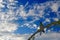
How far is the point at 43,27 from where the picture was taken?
17.9m

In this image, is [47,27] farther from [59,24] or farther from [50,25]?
[59,24]

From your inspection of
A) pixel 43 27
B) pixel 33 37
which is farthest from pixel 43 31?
pixel 33 37

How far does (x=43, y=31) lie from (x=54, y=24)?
5.38ft

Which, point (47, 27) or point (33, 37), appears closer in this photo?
point (47, 27)

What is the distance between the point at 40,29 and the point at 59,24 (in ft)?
8.28

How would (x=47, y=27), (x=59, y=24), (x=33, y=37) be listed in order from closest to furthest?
(x=59, y=24) → (x=47, y=27) → (x=33, y=37)

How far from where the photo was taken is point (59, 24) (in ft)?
55.3

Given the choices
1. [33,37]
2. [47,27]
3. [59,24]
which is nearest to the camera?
[59,24]

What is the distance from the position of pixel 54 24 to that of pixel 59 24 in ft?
1.93

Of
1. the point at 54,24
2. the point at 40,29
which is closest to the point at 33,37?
the point at 40,29

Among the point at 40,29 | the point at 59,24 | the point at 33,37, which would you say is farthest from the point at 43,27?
the point at 33,37

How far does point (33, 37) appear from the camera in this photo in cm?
2164

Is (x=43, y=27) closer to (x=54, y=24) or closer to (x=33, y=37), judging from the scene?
(x=54, y=24)

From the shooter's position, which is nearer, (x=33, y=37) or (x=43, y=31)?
(x=43, y=31)
